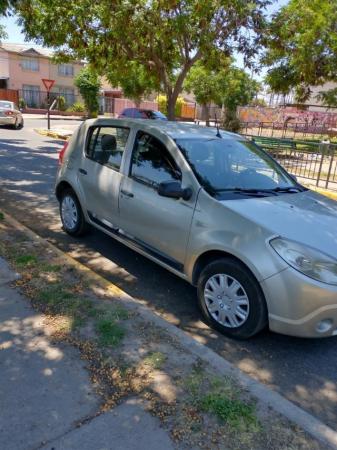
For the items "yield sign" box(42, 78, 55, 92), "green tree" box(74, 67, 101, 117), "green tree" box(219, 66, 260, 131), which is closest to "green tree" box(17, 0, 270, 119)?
"yield sign" box(42, 78, 55, 92)

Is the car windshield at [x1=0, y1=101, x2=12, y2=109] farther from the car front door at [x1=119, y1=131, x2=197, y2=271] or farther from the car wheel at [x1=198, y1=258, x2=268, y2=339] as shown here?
the car wheel at [x1=198, y1=258, x2=268, y2=339]

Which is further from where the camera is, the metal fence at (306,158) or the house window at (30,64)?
the house window at (30,64)

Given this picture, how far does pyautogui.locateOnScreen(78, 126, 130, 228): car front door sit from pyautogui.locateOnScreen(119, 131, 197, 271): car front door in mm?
198

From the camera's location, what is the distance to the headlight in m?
3.10

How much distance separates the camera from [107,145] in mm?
4969

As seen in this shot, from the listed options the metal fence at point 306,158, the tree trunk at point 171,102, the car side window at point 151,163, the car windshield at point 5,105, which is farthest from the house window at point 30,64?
the car side window at point 151,163

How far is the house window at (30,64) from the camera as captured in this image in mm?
45125

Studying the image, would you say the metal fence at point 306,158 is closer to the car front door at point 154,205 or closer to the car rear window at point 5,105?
the car front door at point 154,205

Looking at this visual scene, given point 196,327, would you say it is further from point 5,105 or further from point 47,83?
point 5,105

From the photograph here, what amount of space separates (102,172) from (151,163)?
84 centimetres

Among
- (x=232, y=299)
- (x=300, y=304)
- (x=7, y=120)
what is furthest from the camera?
(x=7, y=120)

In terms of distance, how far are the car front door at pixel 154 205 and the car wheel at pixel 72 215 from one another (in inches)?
42.3

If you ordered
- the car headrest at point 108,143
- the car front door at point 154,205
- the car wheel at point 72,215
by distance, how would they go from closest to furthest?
the car front door at point 154,205 < the car headrest at point 108,143 < the car wheel at point 72,215

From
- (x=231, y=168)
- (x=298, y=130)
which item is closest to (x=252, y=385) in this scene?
(x=231, y=168)
